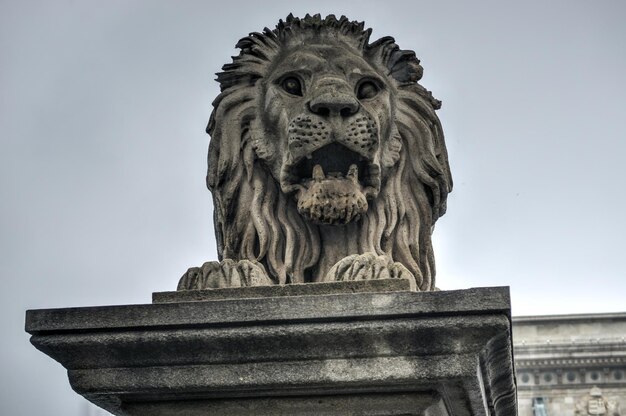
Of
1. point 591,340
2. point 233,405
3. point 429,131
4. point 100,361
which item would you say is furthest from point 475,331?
point 591,340

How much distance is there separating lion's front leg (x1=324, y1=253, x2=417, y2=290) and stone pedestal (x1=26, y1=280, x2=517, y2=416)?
0.35 m

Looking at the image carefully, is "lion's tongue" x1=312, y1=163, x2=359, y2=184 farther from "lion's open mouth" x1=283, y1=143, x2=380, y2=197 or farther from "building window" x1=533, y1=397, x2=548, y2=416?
"building window" x1=533, y1=397, x2=548, y2=416

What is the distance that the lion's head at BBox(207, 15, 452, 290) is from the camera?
302 inches

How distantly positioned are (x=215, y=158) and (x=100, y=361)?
5.67 ft

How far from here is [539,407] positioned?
40.9 meters

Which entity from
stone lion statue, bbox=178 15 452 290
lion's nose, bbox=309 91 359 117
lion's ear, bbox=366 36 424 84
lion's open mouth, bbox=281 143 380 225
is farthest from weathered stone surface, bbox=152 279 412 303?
lion's ear, bbox=366 36 424 84

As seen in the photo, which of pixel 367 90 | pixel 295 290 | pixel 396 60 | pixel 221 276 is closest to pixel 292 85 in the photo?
pixel 367 90

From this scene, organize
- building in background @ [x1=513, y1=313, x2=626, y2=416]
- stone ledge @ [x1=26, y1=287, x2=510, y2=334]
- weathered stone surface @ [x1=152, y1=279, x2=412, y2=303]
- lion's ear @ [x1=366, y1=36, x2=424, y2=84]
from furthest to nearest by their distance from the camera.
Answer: building in background @ [x1=513, y1=313, x2=626, y2=416] < lion's ear @ [x1=366, y1=36, x2=424, y2=84] < weathered stone surface @ [x1=152, y1=279, x2=412, y2=303] < stone ledge @ [x1=26, y1=287, x2=510, y2=334]

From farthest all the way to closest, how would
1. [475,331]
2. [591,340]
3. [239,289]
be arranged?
[591,340] → [239,289] → [475,331]

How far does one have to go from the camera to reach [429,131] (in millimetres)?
8133

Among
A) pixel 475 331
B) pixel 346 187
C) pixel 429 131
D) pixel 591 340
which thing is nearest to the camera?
pixel 475 331

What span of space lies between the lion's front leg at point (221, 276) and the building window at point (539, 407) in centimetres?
3416

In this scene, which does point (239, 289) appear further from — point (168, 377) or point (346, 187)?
point (346, 187)

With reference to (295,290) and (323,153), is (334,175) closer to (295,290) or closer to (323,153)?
(323,153)
